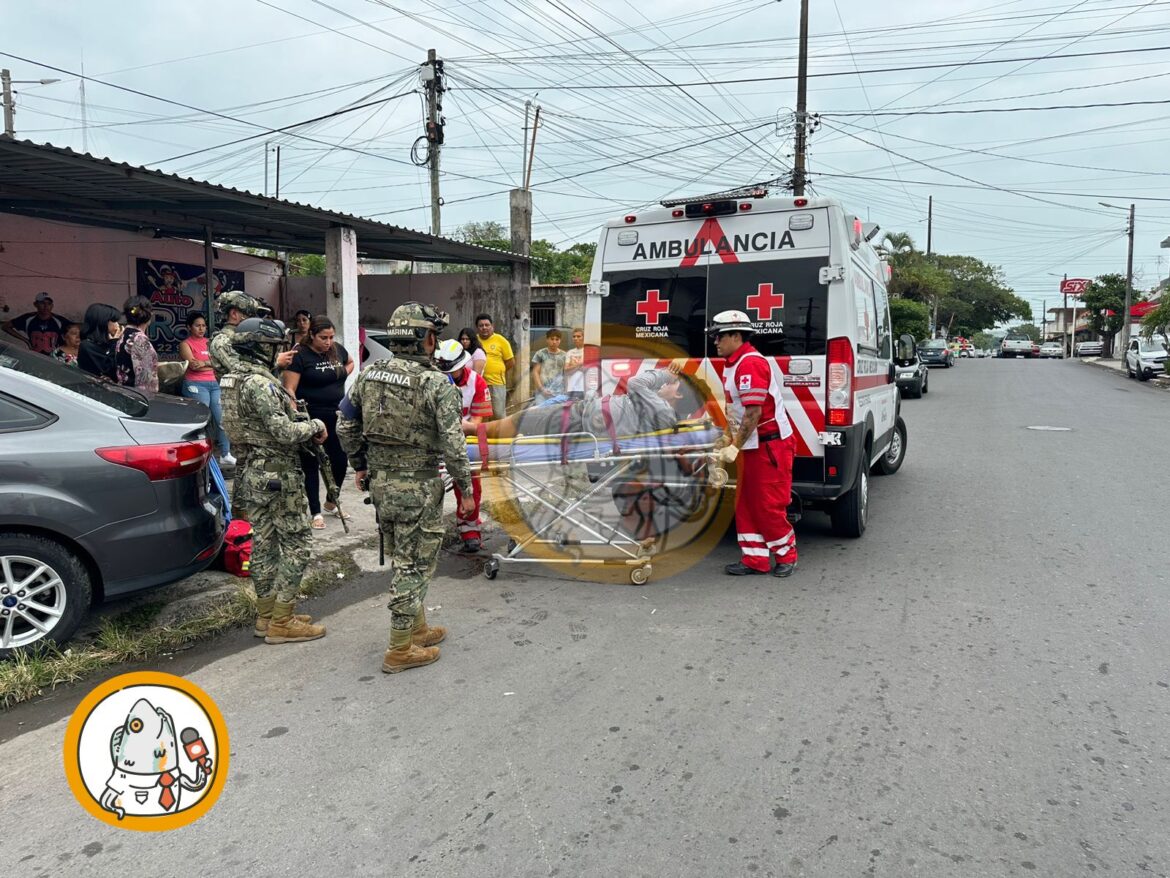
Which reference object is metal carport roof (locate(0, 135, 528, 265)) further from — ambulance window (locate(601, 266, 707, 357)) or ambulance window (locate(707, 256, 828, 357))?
ambulance window (locate(707, 256, 828, 357))

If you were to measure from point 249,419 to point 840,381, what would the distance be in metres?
3.64

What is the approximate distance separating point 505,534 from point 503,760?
11.6 feet

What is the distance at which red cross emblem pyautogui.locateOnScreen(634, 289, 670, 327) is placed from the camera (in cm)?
570

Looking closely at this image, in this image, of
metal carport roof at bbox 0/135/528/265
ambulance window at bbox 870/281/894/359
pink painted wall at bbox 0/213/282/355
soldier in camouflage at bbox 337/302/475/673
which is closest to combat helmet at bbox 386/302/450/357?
soldier in camouflage at bbox 337/302/475/673

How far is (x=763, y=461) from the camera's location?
199 inches

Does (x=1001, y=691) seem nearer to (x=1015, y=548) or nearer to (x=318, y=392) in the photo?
(x=1015, y=548)

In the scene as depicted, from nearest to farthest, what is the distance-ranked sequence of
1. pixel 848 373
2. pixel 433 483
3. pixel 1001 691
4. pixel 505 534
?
pixel 1001 691
pixel 433 483
pixel 848 373
pixel 505 534

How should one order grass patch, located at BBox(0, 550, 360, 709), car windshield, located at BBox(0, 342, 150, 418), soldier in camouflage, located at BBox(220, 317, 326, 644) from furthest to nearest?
soldier in camouflage, located at BBox(220, 317, 326, 644) < car windshield, located at BBox(0, 342, 150, 418) < grass patch, located at BBox(0, 550, 360, 709)

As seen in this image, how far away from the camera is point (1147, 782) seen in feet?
8.77

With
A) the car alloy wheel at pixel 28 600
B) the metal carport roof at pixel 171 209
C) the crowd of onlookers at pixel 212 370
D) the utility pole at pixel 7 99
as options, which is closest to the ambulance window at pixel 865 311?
the crowd of onlookers at pixel 212 370

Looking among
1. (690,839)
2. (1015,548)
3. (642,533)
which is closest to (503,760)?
(690,839)

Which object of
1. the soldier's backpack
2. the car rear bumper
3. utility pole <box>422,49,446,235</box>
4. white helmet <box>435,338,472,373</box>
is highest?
utility pole <box>422,49,446,235</box>

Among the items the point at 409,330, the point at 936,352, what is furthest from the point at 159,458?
the point at 936,352

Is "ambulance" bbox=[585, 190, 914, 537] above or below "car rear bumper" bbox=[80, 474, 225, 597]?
above
